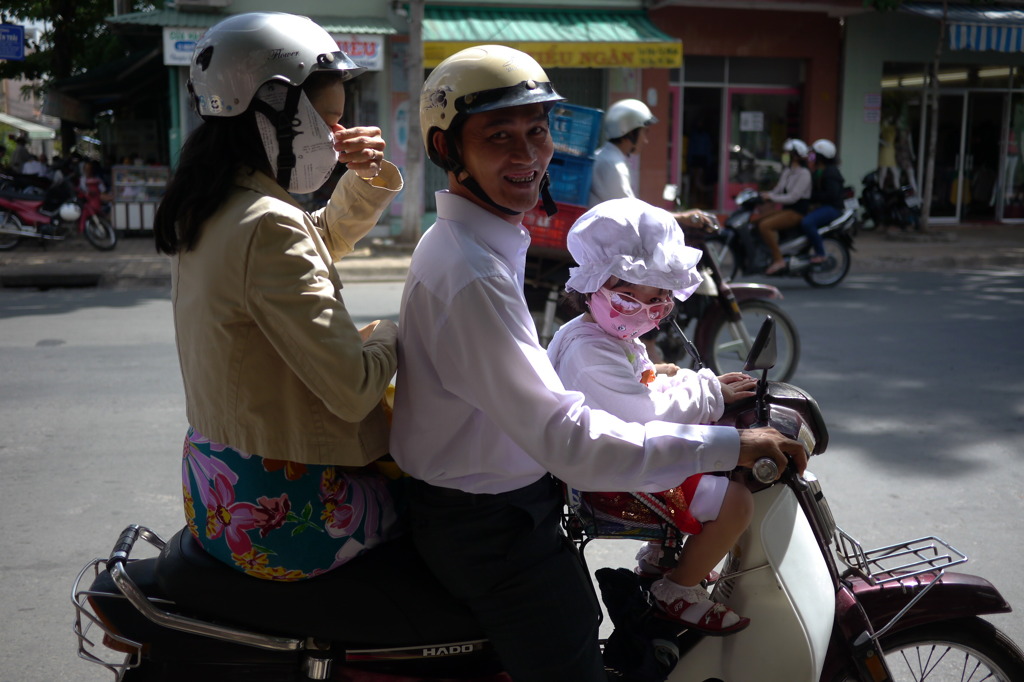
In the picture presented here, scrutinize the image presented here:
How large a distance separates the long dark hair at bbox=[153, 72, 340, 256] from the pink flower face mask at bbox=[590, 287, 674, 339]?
2.54 feet

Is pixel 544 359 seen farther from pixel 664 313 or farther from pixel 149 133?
pixel 149 133

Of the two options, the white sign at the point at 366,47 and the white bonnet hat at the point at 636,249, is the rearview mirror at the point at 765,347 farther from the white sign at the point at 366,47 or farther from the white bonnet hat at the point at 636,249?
the white sign at the point at 366,47

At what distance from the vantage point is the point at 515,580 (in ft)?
6.27

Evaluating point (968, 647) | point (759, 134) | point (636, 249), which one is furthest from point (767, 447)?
point (759, 134)

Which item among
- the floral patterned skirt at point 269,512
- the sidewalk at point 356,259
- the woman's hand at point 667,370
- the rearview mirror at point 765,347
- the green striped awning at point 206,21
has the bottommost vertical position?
the sidewalk at point 356,259

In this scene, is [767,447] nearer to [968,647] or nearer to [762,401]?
[762,401]

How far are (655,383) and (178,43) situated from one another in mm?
14132

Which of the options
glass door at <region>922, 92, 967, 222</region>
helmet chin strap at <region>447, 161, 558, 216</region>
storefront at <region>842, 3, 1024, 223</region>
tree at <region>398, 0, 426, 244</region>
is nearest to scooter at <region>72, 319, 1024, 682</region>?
helmet chin strap at <region>447, 161, 558, 216</region>

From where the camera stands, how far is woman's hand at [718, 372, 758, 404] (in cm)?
225

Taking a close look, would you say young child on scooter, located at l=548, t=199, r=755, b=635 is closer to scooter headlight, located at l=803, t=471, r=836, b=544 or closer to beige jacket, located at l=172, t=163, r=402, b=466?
scooter headlight, located at l=803, t=471, r=836, b=544

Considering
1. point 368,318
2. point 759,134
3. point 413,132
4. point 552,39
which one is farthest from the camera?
point 759,134

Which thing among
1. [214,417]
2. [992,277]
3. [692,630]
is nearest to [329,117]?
[214,417]

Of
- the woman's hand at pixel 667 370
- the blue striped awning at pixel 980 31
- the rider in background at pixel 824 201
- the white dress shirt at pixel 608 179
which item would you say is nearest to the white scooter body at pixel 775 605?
the woman's hand at pixel 667 370

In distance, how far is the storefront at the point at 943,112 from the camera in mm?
17828
